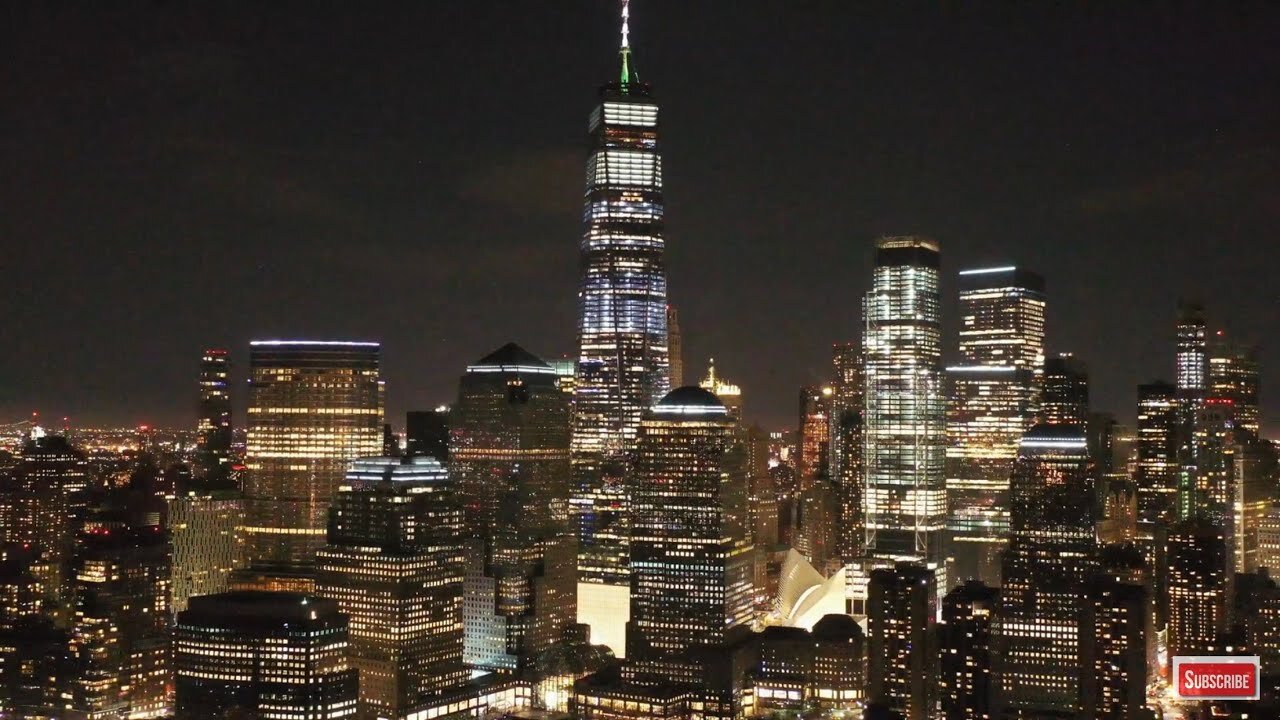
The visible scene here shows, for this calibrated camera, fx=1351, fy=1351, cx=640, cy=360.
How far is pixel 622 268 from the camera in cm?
7538

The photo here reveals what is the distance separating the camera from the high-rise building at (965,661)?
44281mm

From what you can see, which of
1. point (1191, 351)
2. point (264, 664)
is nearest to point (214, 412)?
point (264, 664)

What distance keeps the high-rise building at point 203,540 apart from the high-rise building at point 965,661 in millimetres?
32973

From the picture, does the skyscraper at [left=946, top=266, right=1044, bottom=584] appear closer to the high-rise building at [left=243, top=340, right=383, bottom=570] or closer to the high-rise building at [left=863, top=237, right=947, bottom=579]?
the high-rise building at [left=863, top=237, right=947, bottom=579]

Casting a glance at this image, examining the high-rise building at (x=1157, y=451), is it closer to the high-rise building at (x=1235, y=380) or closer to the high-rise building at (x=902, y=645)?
the high-rise building at (x=1235, y=380)

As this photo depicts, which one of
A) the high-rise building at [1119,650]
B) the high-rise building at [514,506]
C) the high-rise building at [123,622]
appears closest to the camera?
the high-rise building at [1119,650]

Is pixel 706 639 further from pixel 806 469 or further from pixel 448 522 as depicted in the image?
pixel 806 469

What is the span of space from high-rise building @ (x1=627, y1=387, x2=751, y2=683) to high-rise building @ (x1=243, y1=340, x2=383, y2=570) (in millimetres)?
15469

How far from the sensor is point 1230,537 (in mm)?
61719

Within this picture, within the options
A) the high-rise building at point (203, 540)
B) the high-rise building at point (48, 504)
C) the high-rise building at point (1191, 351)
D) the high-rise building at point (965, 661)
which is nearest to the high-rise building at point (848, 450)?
the high-rise building at point (1191, 351)

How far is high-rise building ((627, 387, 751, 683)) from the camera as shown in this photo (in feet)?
181

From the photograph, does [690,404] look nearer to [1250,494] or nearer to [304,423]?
[304,423]

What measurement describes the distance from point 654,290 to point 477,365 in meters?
13.9

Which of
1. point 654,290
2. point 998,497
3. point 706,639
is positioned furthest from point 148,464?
point 998,497
